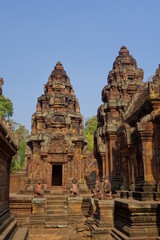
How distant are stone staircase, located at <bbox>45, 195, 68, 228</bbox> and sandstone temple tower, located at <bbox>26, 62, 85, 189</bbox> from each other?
13.4 ft

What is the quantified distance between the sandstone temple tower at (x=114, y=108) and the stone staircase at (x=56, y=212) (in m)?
3.75

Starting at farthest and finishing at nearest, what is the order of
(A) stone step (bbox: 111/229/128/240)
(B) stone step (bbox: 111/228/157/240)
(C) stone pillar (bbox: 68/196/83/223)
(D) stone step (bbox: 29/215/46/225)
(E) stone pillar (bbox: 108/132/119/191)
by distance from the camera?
(E) stone pillar (bbox: 108/132/119/191)
(C) stone pillar (bbox: 68/196/83/223)
(D) stone step (bbox: 29/215/46/225)
(A) stone step (bbox: 111/229/128/240)
(B) stone step (bbox: 111/228/157/240)

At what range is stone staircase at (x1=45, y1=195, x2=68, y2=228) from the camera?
10.9 meters

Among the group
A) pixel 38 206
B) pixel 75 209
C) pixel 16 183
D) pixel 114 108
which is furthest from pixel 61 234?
pixel 16 183

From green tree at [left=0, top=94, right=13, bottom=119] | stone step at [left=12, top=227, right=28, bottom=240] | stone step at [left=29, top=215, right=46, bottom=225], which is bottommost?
stone step at [left=29, top=215, right=46, bottom=225]

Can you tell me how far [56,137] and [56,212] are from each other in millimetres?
6989

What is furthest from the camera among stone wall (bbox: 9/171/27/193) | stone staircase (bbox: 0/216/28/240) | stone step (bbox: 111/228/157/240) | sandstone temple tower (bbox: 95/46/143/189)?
stone wall (bbox: 9/171/27/193)

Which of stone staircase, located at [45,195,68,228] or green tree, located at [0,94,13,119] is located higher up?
green tree, located at [0,94,13,119]

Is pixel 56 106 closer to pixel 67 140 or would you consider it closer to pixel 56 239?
pixel 67 140

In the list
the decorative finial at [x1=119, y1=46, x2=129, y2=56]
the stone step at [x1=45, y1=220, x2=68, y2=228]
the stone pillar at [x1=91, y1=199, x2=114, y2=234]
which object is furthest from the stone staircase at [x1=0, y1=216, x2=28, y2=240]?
the decorative finial at [x1=119, y1=46, x2=129, y2=56]

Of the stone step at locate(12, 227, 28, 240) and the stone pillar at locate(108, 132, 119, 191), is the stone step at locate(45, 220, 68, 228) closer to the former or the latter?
the stone step at locate(12, 227, 28, 240)

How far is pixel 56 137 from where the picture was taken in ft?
58.8

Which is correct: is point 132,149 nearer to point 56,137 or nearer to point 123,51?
point 56,137

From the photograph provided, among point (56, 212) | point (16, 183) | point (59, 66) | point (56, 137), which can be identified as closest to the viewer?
point (56, 212)
